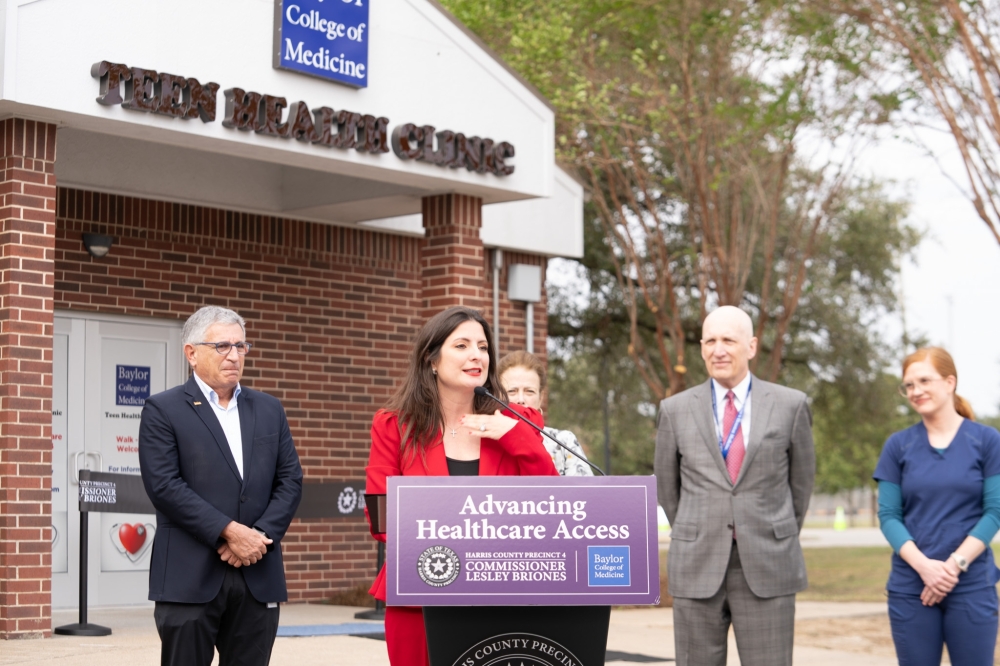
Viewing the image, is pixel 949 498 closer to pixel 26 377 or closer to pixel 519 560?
pixel 519 560

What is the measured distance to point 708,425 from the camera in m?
5.36

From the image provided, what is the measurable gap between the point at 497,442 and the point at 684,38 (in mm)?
11405

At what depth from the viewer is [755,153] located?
15688mm

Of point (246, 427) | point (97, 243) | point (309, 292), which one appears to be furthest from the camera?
point (309, 292)

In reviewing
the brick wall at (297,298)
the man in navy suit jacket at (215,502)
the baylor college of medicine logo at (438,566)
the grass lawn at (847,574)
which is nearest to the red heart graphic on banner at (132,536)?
the brick wall at (297,298)

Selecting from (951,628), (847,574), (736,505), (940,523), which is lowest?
(847,574)

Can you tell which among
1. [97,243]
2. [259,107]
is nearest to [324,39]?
[259,107]

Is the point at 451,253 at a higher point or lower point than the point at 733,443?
higher

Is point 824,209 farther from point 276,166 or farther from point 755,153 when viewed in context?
point 276,166

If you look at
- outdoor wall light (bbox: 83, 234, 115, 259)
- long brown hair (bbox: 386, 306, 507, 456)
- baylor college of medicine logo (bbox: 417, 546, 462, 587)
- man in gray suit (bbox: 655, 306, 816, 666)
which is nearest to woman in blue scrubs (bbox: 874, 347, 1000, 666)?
man in gray suit (bbox: 655, 306, 816, 666)

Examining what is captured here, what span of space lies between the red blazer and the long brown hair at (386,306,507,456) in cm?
4

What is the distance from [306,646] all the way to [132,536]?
3.34 meters

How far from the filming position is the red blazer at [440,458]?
13.2 ft

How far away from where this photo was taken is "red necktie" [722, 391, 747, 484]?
5.30 meters
